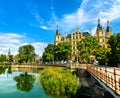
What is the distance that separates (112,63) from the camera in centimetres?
6050

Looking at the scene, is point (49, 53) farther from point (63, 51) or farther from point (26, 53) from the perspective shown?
point (26, 53)

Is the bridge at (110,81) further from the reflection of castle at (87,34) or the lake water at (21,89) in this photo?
the reflection of castle at (87,34)

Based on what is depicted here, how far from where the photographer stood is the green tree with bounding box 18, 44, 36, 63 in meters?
132

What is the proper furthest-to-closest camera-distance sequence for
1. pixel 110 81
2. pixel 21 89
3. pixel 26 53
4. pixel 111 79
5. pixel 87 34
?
pixel 26 53 → pixel 87 34 → pixel 21 89 → pixel 110 81 → pixel 111 79

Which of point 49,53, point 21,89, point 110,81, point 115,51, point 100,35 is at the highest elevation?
point 100,35

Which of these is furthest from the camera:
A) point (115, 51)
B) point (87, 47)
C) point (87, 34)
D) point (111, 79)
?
point (87, 34)

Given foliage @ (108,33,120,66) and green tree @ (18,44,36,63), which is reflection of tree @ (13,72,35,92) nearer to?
foliage @ (108,33,120,66)

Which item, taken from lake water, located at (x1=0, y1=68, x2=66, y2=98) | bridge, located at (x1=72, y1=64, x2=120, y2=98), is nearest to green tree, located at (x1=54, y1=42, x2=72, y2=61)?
lake water, located at (x1=0, y1=68, x2=66, y2=98)

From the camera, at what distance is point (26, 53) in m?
135

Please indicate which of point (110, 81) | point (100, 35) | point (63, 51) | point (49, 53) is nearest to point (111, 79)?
point (110, 81)

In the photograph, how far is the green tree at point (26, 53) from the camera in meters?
132

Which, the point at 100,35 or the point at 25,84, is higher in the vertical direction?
the point at 100,35

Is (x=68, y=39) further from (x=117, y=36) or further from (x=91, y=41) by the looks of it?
(x=117, y=36)

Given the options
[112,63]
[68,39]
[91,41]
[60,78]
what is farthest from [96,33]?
[60,78]
